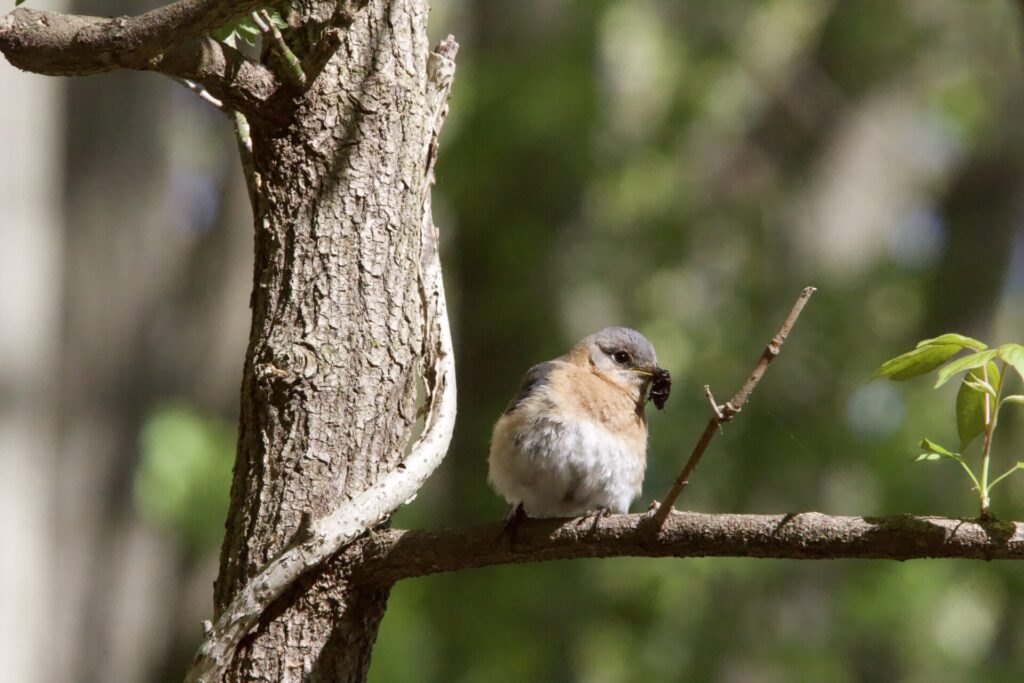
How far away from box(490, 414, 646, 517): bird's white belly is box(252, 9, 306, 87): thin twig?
171cm

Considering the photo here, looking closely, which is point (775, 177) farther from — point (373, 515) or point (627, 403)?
point (373, 515)

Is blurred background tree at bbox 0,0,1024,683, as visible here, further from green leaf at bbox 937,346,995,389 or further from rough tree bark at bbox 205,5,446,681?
rough tree bark at bbox 205,5,446,681

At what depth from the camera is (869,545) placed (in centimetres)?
214

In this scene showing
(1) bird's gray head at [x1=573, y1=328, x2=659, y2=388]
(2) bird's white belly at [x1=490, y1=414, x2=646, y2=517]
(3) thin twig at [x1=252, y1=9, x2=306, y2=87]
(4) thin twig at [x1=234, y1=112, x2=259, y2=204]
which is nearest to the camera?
(3) thin twig at [x1=252, y1=9, x2=306, y2=87]

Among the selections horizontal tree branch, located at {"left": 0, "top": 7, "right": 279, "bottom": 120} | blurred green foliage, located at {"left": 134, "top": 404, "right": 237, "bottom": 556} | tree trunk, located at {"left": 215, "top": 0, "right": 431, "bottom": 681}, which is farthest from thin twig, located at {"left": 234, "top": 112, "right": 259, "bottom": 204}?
blurred green foliage, located at {"left": 134, "top": 404, "right": 237, "bottom": 556}

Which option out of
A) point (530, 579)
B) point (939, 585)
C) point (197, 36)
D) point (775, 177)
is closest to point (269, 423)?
point (197, 36)

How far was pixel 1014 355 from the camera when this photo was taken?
1947 millimetres

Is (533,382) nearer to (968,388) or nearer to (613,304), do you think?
(968,388)

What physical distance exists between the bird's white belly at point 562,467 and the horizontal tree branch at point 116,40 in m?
1.89

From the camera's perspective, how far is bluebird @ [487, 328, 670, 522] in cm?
375

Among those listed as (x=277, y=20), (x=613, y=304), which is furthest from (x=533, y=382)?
(x=613, y=304)

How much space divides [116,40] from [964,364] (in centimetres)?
168

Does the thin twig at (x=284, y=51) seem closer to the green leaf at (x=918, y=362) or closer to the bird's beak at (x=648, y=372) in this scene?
the green leaf at (x=918, y=362)

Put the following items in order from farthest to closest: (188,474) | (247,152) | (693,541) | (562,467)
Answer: (188,474), (562,467), (247,152), (693,541)
